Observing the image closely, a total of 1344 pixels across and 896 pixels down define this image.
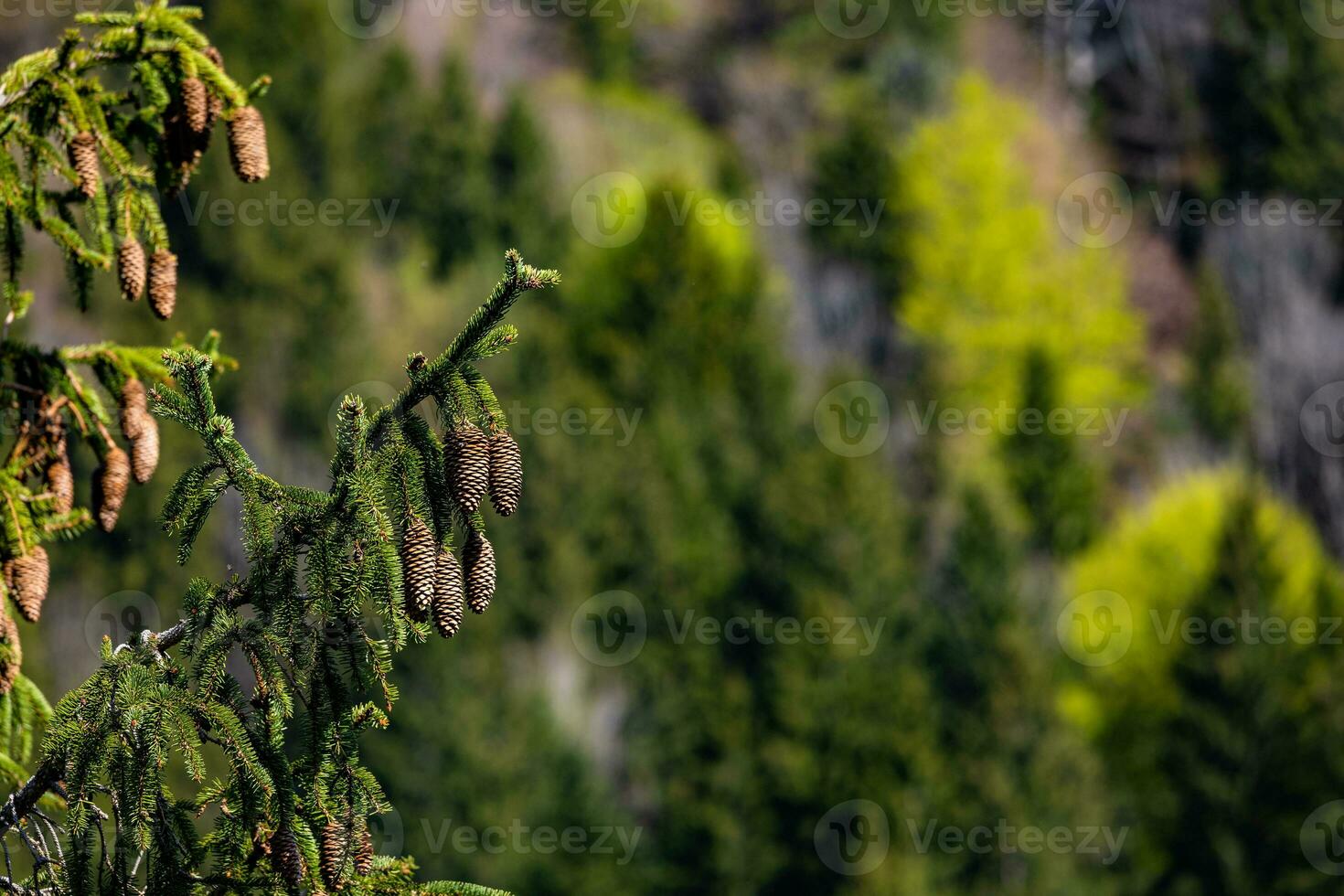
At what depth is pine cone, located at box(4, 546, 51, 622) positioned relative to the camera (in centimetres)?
388

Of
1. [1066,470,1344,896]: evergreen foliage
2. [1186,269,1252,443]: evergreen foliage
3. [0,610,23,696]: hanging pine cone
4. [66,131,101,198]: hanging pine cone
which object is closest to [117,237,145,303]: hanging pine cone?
[66,131,101,198]: hanging pine cone

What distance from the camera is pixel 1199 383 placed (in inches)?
1766

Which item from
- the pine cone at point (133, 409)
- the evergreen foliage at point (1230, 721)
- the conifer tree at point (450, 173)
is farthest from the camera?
the conifer tree at point (450, 173)

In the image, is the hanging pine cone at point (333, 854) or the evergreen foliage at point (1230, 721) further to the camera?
the evergreen foliage at point (1230, 721)

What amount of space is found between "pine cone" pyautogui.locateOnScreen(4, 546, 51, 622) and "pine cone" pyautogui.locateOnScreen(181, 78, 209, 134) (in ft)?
3.61

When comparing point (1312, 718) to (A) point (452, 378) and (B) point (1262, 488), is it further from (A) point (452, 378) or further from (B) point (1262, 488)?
(A) point (452, 378)

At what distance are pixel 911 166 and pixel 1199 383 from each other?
9.41 m

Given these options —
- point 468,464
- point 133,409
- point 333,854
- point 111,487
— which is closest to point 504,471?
point 468,464

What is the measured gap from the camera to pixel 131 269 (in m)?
3.99

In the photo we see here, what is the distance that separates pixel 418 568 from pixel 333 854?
567 mm

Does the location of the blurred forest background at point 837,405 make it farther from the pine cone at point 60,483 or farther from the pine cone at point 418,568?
the pine cone at point 418,568

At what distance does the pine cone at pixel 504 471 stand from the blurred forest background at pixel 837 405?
2128 centimetres

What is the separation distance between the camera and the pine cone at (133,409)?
434cm

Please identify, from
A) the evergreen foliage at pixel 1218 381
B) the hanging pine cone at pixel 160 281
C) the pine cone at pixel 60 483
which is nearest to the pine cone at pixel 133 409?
the pine cone at pixel 60 483
